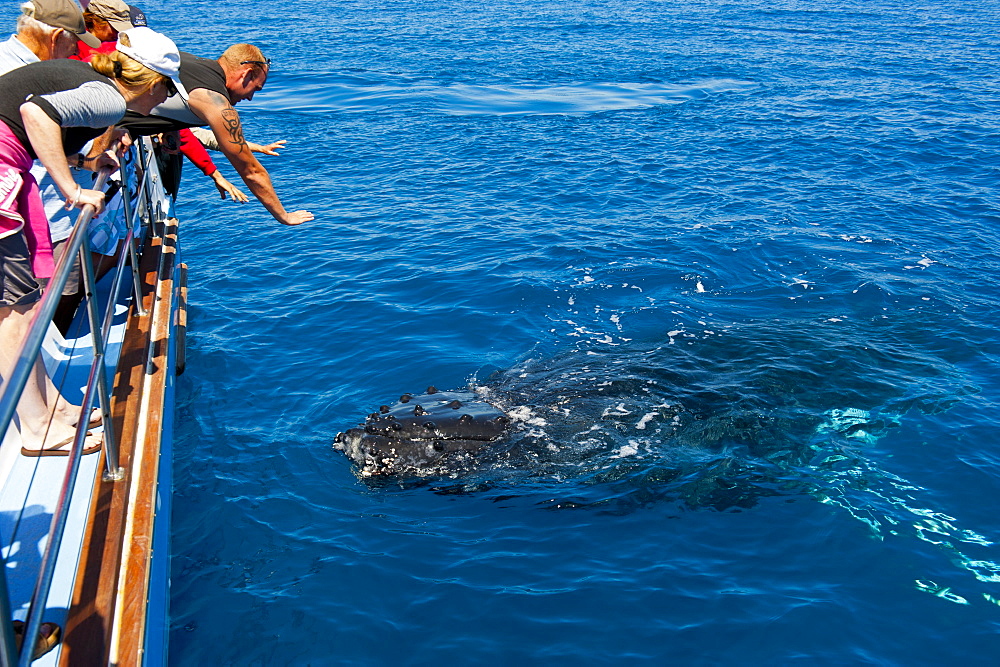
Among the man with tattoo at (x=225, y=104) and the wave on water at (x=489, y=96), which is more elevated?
the man with tattoo at (x=225, y=104)

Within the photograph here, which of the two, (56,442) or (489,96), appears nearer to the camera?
(56,442)

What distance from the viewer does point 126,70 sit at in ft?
19.5

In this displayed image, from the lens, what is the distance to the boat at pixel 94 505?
3883 millimetres

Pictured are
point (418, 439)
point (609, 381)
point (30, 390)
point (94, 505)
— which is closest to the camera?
point (94, 505)

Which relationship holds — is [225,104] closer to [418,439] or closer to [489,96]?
[418,439]

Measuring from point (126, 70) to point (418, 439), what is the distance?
3.73m

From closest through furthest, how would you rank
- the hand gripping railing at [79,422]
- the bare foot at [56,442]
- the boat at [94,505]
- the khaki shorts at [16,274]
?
the hand gripping railing at [79,422] < the boat at [94,505] < the khaki shorts at [16,274] < the bare foot at [56,442]

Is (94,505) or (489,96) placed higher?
(94,505)

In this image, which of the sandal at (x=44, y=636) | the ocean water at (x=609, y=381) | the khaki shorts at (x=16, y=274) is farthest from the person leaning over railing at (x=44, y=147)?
the ocean water at (x=609, y=381)

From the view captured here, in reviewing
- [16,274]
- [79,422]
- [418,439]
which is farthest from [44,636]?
[418,439]

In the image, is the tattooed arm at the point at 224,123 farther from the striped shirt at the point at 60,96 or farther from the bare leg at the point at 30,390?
the bare leg at the point at 30,390

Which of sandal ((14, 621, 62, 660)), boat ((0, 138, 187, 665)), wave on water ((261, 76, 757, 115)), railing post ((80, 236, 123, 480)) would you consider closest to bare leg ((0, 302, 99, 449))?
boat ((0, 138, 187, 665))

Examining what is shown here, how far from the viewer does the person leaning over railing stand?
5273 mm

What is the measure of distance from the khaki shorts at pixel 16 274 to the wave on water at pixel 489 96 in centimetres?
1765
